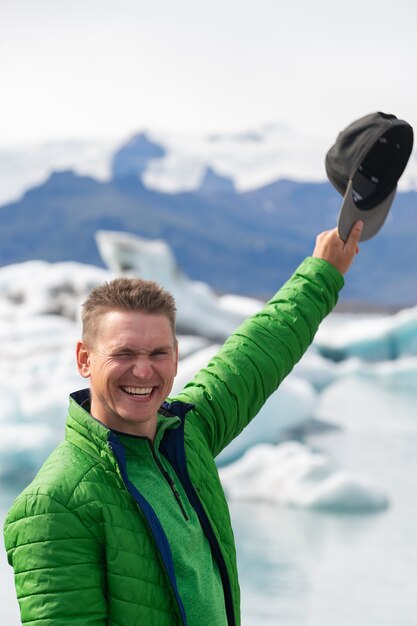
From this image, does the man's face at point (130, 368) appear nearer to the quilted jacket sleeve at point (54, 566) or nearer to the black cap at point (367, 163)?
the quilted jacket sleeve at point (54, 566)

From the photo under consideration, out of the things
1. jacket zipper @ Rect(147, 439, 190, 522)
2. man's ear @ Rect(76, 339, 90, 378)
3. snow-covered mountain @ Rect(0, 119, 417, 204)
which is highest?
snow-covered mountain @ Rect(0, 119, 417, 204)

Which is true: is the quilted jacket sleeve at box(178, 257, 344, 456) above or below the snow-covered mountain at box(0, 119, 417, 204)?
below

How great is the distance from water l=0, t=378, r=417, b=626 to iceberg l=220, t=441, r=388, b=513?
0.07 meters

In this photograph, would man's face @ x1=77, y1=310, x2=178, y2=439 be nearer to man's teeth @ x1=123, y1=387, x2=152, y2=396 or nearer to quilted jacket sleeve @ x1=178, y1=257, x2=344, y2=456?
man's teeth @ x1=123, y1=387, x2=152, y2=396

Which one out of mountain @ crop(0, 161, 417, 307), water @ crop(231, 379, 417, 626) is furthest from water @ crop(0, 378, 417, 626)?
mountain @ crop(0, 161, 417, 307)

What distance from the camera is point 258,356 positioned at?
1.12 m

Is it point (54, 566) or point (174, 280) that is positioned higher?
point (174, 280)

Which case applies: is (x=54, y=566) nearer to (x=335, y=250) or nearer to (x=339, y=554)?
(x=335, y=250)

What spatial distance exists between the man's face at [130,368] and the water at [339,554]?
11.1 feet

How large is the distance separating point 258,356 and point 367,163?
32 centimetres

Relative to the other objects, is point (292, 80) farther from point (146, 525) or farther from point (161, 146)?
point (146, 525)

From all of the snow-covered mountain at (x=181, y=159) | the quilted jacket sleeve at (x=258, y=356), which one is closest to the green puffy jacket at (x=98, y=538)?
the quilted jacket sleeve at (x=258, y=356)

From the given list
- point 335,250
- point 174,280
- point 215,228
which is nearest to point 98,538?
point 335,250

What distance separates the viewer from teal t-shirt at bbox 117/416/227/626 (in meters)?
0.90
